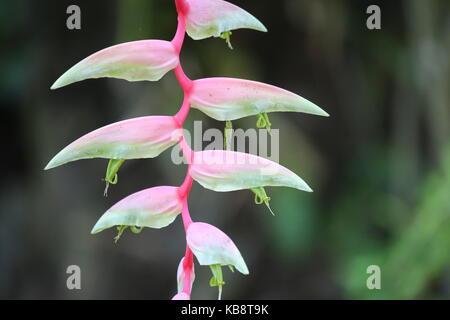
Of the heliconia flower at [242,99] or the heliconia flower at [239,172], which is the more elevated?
the heliconia flower at [242,99]

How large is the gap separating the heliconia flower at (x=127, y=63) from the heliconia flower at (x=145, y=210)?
0.25 feet

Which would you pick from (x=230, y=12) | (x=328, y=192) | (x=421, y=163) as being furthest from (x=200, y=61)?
(x=230, y=12)

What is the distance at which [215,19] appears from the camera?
1.48 ft

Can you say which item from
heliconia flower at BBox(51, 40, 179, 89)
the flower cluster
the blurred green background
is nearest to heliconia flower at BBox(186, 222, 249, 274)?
the flower cluster

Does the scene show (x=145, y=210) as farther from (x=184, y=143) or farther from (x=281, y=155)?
(x=281, y=155)

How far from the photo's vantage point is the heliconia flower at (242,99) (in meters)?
0.45

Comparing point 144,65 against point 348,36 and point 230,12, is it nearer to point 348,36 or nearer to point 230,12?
point 230,12

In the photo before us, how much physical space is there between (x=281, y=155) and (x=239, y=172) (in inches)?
48.6

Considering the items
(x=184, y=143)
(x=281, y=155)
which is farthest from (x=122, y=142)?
(x=281, y=155)

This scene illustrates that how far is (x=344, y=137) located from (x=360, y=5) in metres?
0.34

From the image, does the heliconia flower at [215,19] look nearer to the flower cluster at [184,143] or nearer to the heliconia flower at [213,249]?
the flower cluster at [184,143]

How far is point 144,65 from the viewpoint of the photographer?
1.48 ft

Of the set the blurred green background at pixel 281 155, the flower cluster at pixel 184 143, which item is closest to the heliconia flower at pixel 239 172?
the flower cluster at pixel 184 143

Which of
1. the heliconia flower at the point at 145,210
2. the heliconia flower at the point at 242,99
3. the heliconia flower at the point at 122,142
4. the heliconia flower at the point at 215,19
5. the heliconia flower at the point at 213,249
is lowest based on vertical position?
the heliconia flower at the point at 213,249
